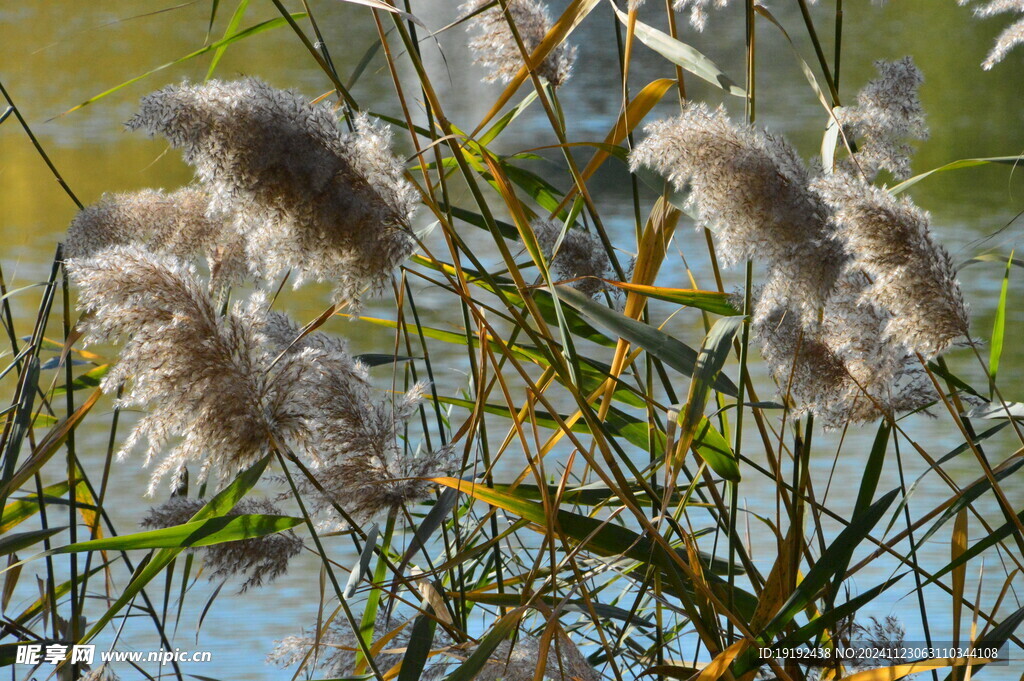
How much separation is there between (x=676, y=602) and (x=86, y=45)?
4654 millimetres

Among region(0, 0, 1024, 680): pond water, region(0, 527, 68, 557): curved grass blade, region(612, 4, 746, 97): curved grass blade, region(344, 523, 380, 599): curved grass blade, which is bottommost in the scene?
region(344, 523, 380, 599): curved grass blade

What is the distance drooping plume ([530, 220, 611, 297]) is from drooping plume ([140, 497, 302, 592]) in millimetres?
367

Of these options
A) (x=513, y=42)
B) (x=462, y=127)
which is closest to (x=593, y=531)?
(x=513, y=42)

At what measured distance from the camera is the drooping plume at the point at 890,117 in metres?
0.76

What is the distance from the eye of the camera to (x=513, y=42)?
3.19ft

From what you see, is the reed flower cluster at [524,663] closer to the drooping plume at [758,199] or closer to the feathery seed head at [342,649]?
the feathery seed head at [342,649]

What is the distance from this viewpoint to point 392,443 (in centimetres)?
73

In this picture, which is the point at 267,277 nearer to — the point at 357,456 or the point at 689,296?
the point at 357,456

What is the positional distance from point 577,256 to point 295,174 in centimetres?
37

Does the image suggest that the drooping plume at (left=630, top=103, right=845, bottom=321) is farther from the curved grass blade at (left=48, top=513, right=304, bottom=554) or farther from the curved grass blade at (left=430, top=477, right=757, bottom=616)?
the curved grass blade at (left=48, top=513, right=304, bottom=554)

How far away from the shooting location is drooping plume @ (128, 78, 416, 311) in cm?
61

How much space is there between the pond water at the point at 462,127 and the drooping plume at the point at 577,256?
1.11 ft

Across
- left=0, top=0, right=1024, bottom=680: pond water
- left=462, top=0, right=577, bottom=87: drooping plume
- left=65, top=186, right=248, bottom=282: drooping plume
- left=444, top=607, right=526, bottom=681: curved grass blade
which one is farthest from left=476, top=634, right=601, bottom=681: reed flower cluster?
left=0, top=0, right=1024, bottom=680: pond water

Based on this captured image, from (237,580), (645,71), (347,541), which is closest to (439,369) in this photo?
(347,541)
